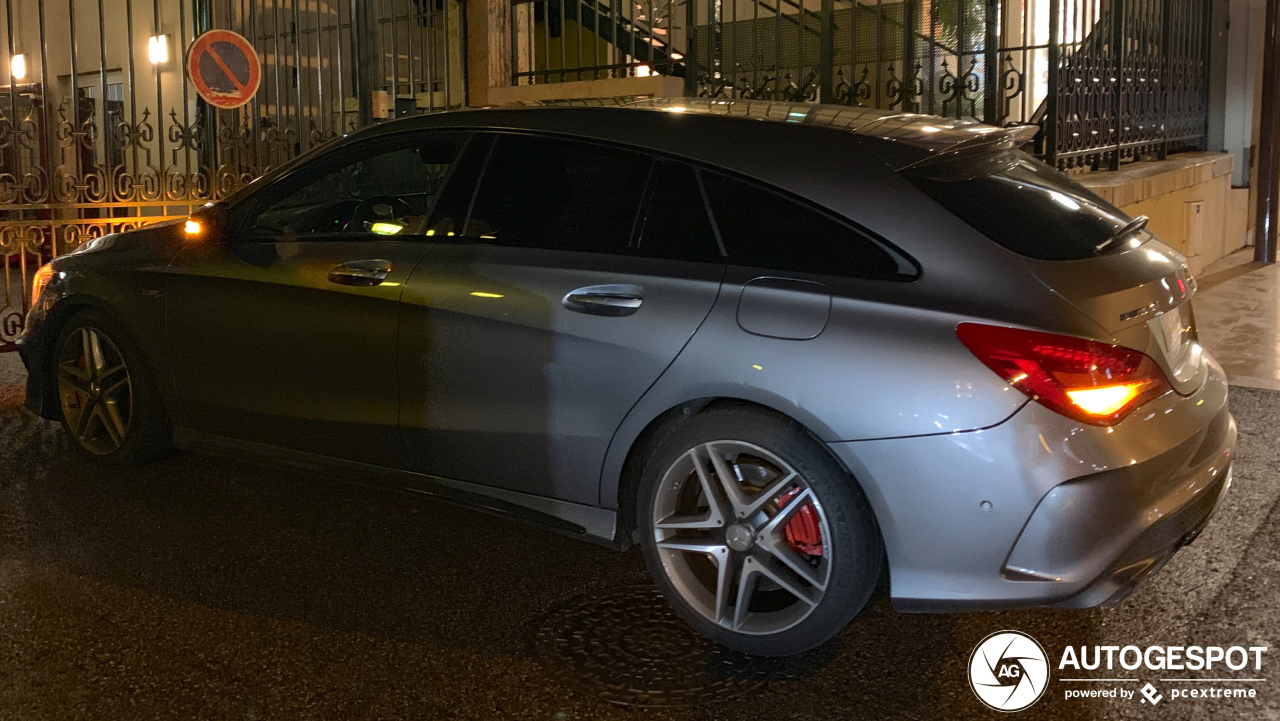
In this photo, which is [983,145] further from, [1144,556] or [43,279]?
[43,279]

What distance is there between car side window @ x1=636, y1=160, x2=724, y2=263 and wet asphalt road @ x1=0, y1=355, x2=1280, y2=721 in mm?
1142

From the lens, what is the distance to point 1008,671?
3.51 m

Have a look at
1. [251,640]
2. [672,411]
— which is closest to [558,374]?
[672,411]

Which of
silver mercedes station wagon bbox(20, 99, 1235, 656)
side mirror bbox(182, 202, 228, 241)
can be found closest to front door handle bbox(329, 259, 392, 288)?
silver mercedes station wagon bbox(20, 99, 1235, 656)

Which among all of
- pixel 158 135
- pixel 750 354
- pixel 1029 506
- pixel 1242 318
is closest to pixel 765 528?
pixel 750 354

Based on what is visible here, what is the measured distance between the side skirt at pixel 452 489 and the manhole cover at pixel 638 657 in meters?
0.23

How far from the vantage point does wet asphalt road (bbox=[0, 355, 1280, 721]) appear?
3.30m

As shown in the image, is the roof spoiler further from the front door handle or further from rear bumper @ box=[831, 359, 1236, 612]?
the front door handle

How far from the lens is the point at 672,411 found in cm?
365

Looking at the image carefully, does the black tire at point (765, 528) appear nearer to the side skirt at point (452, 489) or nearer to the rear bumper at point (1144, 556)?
the side skirt at point (452, 489)

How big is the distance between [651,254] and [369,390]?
1203mm

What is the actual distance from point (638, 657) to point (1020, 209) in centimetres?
169

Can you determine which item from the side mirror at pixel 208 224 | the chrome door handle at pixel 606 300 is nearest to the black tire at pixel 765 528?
the chrome door handle at pixel 606 300

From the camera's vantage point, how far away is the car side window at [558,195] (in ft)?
12.8
